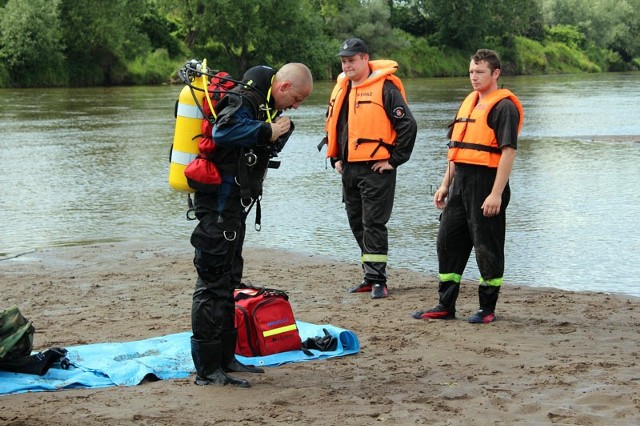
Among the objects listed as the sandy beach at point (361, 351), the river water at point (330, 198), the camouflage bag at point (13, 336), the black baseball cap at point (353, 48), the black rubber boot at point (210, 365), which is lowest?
the river water at point (330, 198)

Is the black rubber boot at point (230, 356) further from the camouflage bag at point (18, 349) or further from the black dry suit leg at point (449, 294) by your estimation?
the black dry suit leg at point (449, 294)

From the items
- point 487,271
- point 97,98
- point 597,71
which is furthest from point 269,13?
point 487,271

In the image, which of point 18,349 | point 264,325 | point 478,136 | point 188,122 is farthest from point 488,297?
point 18,349

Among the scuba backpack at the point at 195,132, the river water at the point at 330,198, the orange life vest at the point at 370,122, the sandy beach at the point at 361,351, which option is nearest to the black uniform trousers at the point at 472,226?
the sandy beach at the point at 361,351

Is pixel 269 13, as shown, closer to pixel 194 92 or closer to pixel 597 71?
pixel 597 71

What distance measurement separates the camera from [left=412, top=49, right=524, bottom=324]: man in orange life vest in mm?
7344

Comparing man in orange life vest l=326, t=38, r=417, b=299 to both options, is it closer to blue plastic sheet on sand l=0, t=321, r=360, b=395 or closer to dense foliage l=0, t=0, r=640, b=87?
blue plastic sheet on sand l=0, t=321, r=360, b=395

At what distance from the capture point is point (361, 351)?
6.71m

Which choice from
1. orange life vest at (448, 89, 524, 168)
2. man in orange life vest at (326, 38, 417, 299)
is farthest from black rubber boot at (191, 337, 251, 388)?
man in orange life vest at (326, 38, 417, 299)

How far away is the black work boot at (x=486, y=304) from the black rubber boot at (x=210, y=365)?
2276mm

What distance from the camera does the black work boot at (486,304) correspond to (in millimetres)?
7504

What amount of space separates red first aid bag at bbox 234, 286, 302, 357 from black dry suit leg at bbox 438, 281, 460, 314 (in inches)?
56.1

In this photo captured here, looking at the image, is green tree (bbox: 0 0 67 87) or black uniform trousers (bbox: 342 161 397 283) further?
green tree (bbox: 0 0 67 87)

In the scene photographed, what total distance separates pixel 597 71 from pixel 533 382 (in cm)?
7769
